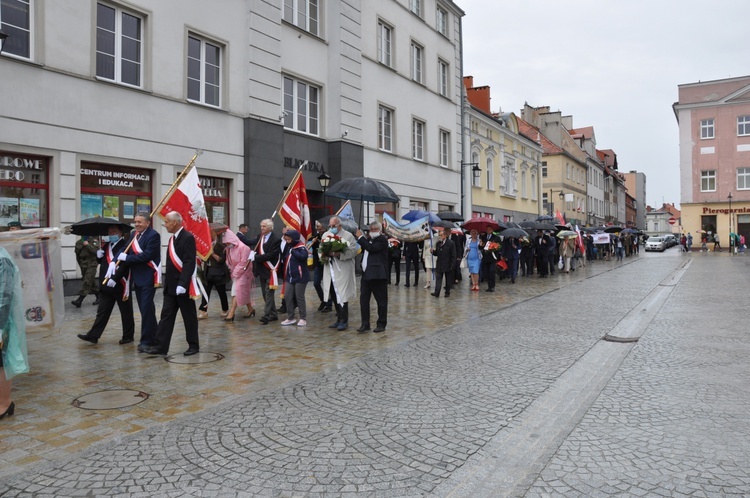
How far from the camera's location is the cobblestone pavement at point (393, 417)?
373 cm

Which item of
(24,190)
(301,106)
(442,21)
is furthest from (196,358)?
(442,21)

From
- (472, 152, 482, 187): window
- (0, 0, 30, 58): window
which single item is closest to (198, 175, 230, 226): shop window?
(0, 0, 30, 58): window

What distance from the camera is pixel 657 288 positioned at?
55.5ft

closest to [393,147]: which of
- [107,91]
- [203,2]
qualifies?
[203,2]

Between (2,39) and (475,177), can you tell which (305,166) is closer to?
(2,39)

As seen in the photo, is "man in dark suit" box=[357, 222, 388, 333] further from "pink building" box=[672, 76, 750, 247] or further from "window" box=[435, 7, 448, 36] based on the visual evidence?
"pink building" box=[672, 76, 750, 247]

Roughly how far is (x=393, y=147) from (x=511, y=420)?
20429mm

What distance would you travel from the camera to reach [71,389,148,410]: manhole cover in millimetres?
5324

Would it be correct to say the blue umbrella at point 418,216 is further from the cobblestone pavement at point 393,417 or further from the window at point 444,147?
the window at point 444,147

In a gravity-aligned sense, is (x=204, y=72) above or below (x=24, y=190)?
above

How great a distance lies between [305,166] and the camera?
761 inches

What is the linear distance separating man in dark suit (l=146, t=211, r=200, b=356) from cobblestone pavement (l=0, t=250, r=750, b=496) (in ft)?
1.32

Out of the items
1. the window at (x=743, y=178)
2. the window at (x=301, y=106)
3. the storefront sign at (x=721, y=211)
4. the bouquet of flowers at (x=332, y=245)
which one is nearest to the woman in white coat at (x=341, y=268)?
the bouquet of flowers at (x=332, y=245)

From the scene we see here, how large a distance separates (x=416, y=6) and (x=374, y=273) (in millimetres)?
20891
